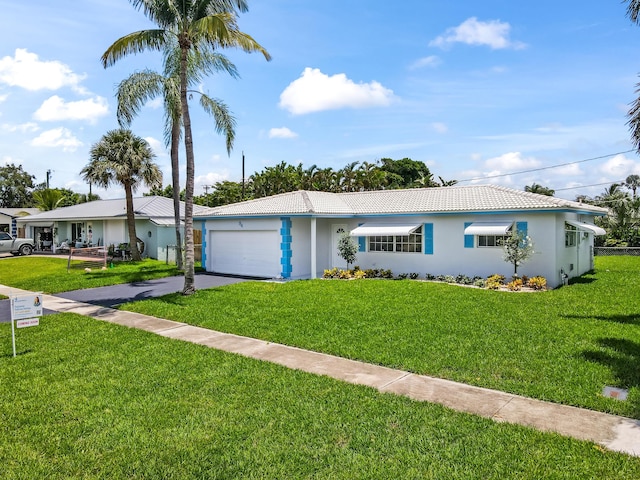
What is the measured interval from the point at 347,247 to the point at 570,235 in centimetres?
989

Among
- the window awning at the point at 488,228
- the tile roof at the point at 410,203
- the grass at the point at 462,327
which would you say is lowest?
the grass at the point at 462,327

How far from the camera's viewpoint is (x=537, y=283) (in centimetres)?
1602

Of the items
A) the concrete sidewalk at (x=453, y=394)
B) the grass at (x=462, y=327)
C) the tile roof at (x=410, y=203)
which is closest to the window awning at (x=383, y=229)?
the tile roof at (x=410, y=203)

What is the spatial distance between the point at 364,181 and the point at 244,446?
4118cm

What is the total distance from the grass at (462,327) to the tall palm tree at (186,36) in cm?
426

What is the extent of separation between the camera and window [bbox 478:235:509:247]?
57.6ft

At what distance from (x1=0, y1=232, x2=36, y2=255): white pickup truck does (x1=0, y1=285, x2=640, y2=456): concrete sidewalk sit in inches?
1211

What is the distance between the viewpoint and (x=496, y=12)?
16.0 meters

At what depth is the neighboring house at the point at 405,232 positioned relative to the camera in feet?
55.8

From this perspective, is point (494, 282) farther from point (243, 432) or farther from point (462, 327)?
point (243, 432)

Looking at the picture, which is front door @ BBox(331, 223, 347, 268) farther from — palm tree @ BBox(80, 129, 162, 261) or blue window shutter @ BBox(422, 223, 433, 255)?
palm tree @ BBox(80, 129, 162, 261)

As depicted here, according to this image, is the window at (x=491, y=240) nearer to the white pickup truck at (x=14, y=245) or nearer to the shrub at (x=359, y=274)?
the shrub at (x=359, y=274)

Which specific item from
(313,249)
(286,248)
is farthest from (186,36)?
(313,249)

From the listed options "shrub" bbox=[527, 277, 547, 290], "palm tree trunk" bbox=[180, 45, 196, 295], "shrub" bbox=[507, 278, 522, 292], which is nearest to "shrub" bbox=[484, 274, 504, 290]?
"shrub" bbox=[507, 278, 522, 292]
